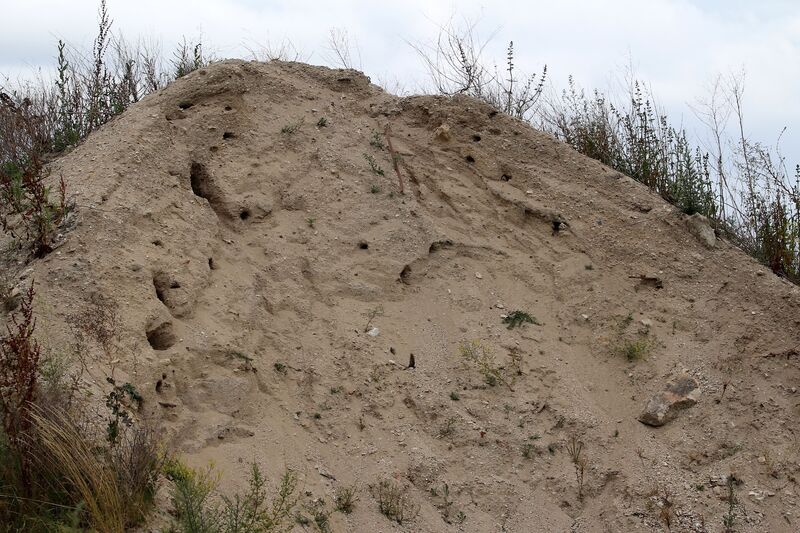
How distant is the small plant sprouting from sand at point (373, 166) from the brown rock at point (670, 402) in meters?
3.07

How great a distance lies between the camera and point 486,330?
22.5 feet

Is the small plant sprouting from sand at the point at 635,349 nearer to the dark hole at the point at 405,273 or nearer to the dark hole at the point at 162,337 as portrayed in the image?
the dark hole at the point at 405,273

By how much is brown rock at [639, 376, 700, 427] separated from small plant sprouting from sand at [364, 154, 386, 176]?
10.1 feet

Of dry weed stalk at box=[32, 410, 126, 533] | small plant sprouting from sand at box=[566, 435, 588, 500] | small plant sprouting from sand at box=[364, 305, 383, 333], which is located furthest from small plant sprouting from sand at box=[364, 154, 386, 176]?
dry weed stalk at box=[32, 410, 126, 533]

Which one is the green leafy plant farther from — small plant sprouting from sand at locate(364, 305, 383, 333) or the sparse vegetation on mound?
small plant sprouting from sand at locate(364, 305, 383, 333)

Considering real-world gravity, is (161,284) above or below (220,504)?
above

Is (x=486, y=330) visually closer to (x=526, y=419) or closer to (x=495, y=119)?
(x=526, y=419)

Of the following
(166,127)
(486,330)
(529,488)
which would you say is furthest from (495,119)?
(529,488)

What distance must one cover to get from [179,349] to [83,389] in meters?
0.88

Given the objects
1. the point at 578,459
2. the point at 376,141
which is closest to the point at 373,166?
the point at 376,141

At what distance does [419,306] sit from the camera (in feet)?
22.9

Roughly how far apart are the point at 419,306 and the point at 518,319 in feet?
2.69

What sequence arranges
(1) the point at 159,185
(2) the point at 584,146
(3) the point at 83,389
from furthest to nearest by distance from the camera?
(2) the point at 584,146 < (1) the point at 159,185 < (3) the point at 83,389

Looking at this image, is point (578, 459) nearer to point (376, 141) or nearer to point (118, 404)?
point (118, 404)
